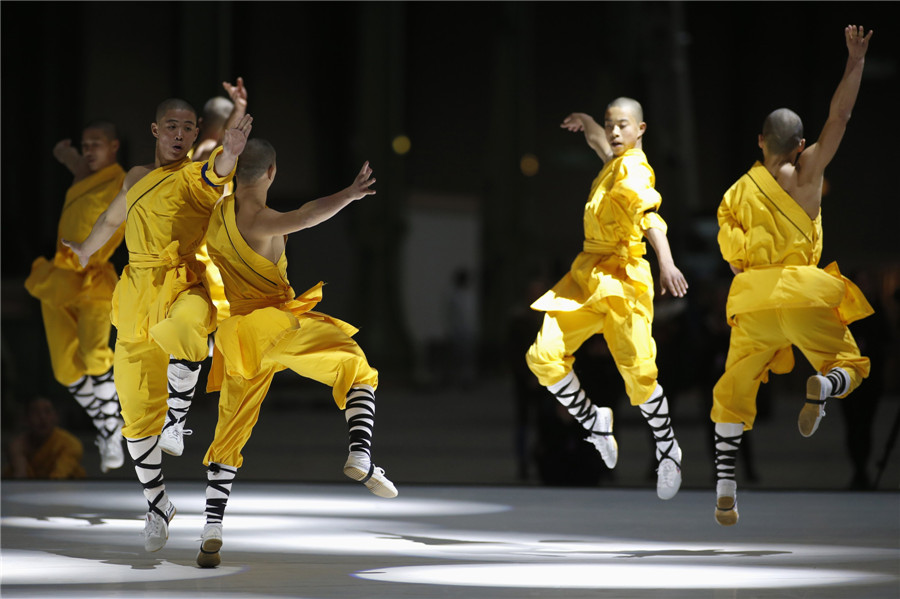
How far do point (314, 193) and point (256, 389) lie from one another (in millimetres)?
3467

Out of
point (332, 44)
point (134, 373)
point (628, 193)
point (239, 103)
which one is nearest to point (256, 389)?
point (134, 373)

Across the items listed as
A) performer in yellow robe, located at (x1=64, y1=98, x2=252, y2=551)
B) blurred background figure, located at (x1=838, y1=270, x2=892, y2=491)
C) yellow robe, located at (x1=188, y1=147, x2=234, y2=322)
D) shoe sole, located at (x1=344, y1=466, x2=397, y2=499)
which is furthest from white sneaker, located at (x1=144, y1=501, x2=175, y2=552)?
blurred background figure, located at (x1=838, y1=270, x2=892, y2=491)

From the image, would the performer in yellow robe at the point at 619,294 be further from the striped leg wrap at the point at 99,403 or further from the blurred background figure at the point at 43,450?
the blurred background figure at the point at 43,450

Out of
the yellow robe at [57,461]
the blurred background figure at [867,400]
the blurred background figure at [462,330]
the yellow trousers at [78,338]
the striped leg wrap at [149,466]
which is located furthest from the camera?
the blurred background figure at [462,330]

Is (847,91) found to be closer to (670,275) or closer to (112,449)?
(670,275)

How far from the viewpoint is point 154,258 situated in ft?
17.6

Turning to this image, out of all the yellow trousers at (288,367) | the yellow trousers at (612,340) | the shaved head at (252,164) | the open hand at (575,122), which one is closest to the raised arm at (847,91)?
the yellow trousers at (612,340)

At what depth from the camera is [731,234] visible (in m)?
5.68

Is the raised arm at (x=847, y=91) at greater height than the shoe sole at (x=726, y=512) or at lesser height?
greater

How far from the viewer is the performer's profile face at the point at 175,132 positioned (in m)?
5.36

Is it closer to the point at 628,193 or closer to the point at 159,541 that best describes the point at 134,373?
the point at 159,541

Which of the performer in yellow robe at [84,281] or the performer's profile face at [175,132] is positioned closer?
the performer's profile face at [175,132]

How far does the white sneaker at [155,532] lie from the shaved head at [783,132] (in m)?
3.01

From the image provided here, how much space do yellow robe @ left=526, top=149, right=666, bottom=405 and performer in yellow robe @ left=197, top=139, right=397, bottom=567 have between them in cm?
113
